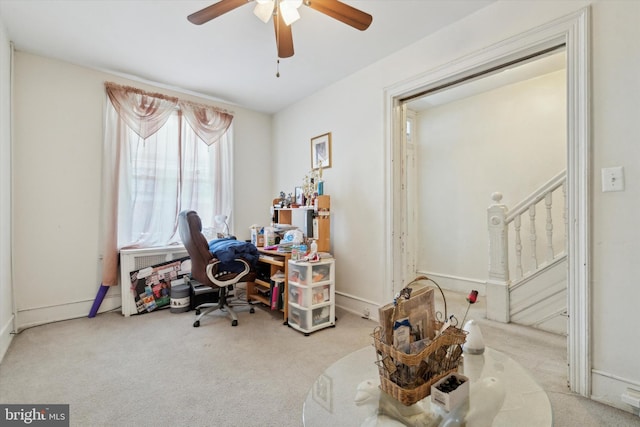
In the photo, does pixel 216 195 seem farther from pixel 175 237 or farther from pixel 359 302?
pixel 359 302

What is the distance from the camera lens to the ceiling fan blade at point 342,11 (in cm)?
153

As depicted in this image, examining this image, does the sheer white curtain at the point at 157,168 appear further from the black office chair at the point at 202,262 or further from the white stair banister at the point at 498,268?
the white stair banister at the point at 498,268

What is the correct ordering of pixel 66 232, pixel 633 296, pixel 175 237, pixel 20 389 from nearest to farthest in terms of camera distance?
pixel 633 296 → pixel 20 389 → pixel 66 232 → pixel 175 237

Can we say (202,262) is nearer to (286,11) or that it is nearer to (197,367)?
(197,367)

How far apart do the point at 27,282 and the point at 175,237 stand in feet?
4.18

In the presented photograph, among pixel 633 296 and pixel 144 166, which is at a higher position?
pixel 144 166

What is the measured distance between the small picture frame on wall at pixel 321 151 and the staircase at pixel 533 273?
5.87ft

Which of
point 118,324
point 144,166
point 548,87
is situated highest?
point 548,87

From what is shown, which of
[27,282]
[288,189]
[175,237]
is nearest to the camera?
[27,282]

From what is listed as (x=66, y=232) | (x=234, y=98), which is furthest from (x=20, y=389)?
(x=234, y=98)

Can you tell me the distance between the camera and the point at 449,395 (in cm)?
87

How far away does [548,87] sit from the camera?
307cm

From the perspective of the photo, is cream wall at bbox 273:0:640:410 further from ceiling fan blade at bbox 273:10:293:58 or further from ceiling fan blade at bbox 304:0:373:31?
ceiling fan blade at bbox 273:10:293:58

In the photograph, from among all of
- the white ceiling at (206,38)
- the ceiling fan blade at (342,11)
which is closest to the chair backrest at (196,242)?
the white ceiling at (206,38)
